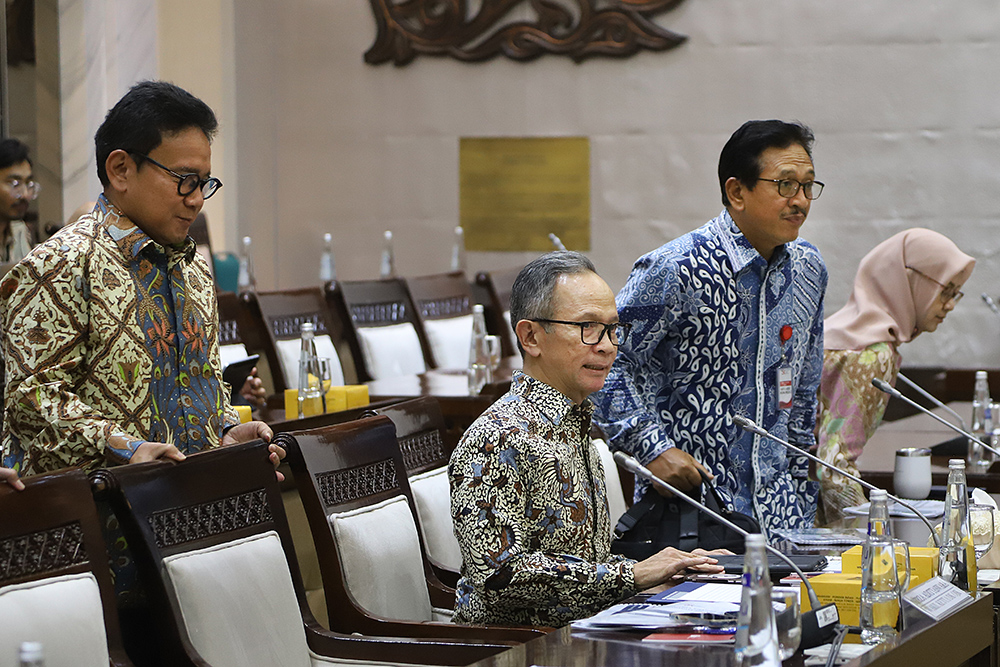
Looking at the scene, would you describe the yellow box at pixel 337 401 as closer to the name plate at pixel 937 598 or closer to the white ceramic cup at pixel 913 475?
the white ceramic cup at pixel 913 475

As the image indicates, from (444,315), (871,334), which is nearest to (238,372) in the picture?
(871,334)

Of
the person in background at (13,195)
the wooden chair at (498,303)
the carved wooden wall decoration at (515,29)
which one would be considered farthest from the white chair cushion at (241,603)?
the carved wooden wall decoration at (515,29)

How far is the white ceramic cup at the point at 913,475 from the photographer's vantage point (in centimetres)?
337

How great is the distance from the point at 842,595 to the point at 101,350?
1.30 m

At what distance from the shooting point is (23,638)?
1903mm

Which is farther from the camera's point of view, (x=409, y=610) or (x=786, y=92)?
(x=786, y=92)

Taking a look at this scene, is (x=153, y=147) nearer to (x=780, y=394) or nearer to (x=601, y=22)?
(x=780, y=394)

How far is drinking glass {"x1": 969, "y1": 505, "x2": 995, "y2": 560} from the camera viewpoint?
8.66 feet

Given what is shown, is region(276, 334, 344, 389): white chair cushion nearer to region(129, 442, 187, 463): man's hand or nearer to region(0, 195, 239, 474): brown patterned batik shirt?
region(0, 195, 239, 474): brown patterned batik shirt


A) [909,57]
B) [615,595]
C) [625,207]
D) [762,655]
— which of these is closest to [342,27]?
[625,207]

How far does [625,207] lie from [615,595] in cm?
581

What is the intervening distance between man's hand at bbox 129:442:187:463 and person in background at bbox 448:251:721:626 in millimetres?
459

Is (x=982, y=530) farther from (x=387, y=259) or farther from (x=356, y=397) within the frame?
(x=387, y=259)

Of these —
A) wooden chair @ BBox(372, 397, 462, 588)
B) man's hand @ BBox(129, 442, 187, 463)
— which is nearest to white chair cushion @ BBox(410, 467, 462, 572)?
wooden chair @ BBox(372, 397, 462, 588)
